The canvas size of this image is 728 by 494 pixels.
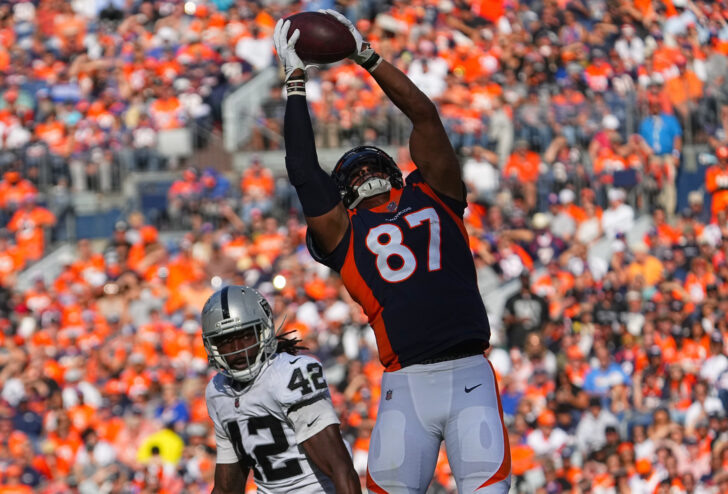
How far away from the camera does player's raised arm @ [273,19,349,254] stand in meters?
4.73

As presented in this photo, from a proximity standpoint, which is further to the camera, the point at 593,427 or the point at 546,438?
the point at 593,427

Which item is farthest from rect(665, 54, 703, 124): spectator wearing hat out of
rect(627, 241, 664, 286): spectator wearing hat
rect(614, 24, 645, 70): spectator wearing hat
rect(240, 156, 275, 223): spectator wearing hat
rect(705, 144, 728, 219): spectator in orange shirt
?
rect(240, 156, 275, 223): spectator wearing hat

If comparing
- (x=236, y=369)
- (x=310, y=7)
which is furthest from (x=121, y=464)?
(x=310, y=7)

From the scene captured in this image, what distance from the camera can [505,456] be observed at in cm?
466

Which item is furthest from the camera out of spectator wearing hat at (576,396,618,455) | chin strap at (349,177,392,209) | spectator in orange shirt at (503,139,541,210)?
spectator in orange shirt at (503,139,541,210)

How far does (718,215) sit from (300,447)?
11.2 m

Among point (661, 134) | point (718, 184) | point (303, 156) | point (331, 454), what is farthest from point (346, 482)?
point (661, 134)

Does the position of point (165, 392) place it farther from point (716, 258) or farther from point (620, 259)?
point (716, 258)

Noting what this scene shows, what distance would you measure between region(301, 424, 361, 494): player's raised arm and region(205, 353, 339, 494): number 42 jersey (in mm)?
27

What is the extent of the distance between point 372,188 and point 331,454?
1.06 m

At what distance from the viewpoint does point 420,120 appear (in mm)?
4859

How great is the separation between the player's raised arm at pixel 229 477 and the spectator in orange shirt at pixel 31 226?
10.5 metres

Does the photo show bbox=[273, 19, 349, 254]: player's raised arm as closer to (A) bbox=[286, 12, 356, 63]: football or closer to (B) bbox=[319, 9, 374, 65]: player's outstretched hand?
(A) bbox=[286, 12, 356, 63]: football

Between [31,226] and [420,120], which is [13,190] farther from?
[420,120]
